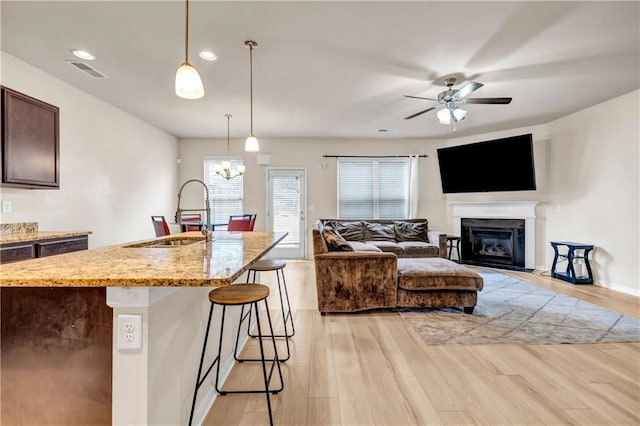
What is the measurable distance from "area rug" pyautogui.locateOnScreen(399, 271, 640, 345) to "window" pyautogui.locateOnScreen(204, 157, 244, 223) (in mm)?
4466

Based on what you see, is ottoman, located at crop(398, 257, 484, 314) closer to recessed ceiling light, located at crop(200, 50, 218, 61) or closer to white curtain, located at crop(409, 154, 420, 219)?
recessed ceiling light, located at crop(200, 50, 218, 61)

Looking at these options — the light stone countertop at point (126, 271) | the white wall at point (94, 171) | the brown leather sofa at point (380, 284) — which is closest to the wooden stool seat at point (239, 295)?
the light stone countertop at point (126, 271)

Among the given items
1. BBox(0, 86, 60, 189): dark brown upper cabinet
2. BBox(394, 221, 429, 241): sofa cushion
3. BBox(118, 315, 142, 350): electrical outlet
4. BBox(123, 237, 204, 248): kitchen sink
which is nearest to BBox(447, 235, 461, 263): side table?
BBox(394, 221, 429, 241): sofa cushion

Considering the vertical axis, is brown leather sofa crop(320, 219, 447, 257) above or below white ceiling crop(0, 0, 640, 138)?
below

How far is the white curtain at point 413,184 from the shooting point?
636 cm

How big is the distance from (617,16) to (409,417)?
3.38 meters

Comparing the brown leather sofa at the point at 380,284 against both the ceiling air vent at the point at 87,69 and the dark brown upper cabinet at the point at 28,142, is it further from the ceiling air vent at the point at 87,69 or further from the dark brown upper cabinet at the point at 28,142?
the ceiling air vent at the point at 87,69

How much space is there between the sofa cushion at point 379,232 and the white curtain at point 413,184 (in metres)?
0.74

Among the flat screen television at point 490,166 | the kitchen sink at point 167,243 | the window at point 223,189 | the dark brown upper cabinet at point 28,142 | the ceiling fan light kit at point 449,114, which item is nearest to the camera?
the kitchen sink at point 167,243

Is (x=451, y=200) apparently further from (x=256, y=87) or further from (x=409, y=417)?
(x=409, y=417)

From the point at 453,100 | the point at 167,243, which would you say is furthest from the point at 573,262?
the point at 167,243

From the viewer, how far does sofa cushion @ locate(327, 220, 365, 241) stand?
5.78m

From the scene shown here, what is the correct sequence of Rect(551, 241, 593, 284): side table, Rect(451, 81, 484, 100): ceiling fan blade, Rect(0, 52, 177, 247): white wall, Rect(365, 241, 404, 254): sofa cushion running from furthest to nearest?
Rect(365, 241, 404, 254): sofa cushion → Rect(551, 241, 593, 284): side table → Rect(0, 52, 177, 247): white wall → Rect(451, 81, 484, 100): ceiling fan blade

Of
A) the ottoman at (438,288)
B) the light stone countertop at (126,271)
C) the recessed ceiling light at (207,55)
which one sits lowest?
the ottoman at (438,288)
